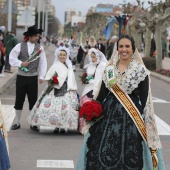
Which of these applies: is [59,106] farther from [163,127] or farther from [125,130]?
[125,130]

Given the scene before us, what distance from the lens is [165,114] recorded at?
40.8 feet

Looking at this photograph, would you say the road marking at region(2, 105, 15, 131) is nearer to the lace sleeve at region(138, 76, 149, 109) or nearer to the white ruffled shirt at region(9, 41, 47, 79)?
the white ruffled shirt at region(9, 41, 47, 79)

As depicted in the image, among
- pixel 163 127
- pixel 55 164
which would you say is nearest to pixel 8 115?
pixel 163 127

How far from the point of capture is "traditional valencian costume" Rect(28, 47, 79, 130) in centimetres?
944

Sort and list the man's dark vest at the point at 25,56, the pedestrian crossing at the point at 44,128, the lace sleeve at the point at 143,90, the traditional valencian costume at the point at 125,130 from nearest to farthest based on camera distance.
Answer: the traditional valencian costume at the point at 125,130, the lace sleeve at the point at 143,90, the man's dark vest at the point at 25,56, the pedestrian crossing at the point at 44,128

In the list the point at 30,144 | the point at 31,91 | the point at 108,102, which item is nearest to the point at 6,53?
the point at 31,91

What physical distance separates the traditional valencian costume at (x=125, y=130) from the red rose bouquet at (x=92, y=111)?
0.07 m

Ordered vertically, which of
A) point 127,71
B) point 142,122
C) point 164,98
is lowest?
point 164,98

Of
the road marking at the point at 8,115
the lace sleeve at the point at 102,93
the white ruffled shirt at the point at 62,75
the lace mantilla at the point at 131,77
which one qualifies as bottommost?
the road marking at the point at 8,115

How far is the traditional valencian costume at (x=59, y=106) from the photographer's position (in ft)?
31.0

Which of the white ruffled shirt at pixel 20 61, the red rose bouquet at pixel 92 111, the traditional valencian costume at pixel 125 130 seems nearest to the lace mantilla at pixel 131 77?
the traditional valencian costume at pixel 125 130

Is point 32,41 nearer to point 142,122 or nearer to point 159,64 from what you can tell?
point 142,122

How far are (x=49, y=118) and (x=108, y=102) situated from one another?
12.9ft

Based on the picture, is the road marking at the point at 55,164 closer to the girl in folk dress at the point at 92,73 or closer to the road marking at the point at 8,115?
the girl in folk dress at the point at 92,73
